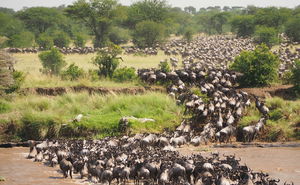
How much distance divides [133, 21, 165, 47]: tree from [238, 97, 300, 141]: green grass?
1704 inches

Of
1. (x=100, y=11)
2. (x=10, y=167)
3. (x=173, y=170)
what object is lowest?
(x=10, y=167)

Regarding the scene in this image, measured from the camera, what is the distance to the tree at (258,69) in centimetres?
2736

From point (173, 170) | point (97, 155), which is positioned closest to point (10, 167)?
point (97, 155)

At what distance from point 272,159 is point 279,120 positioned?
Answer: 5.06 metres

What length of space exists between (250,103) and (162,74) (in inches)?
238

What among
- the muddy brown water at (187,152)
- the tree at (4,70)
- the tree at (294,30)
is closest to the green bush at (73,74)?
the tree at (4,70)

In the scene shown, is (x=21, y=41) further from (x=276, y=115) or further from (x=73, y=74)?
(x=276, y=115)

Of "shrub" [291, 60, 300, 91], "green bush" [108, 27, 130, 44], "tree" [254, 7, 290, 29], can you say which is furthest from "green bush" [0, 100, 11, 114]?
"tree" [254, 7, 290, 29]

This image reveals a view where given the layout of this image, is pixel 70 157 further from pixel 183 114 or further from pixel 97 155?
pixel 183 114

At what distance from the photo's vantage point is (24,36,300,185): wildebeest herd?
13.3 meters

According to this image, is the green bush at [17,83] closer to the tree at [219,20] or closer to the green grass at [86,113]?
the green grass at [86,113]

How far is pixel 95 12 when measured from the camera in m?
66.9

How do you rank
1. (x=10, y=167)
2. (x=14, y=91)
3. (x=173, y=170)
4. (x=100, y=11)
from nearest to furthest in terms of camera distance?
1. (x=173, y=170)
2. (x=10, y=167)
3. (x=14, y=91)
4. (x=100, y=11)

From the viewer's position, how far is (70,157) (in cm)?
1591
